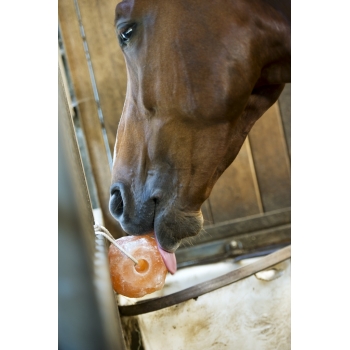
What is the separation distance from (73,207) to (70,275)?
0.05 metres

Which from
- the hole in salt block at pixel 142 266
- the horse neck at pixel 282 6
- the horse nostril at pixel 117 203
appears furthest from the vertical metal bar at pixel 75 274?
the horse neck at pixel 282 6

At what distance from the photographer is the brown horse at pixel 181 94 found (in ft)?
2.63

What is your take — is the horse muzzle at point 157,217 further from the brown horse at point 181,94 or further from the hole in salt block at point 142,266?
the hole in salt block at point 142,266

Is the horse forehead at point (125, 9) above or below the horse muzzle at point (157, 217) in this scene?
above

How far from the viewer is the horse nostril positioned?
861 mm

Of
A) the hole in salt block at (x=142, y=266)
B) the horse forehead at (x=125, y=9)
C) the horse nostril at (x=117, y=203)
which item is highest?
the horse forehead at (x=125, y=9)

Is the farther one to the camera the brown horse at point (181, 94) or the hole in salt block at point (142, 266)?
the brown horse at point (181, 94)

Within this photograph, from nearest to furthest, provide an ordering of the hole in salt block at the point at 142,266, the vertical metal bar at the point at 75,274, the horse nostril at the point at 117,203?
1. the vertical metal bar at the point at 75,274
2. the hole in salt block at the point at 142,266
3. the horse nostril at the point at 117,203

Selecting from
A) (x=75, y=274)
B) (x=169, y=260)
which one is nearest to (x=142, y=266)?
(x=169, y=260)

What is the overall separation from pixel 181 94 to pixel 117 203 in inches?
9.5

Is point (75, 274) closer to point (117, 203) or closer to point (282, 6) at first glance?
point (117, 203)

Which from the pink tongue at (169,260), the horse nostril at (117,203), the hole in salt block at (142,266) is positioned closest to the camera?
the hole in salt block at (142,266)
